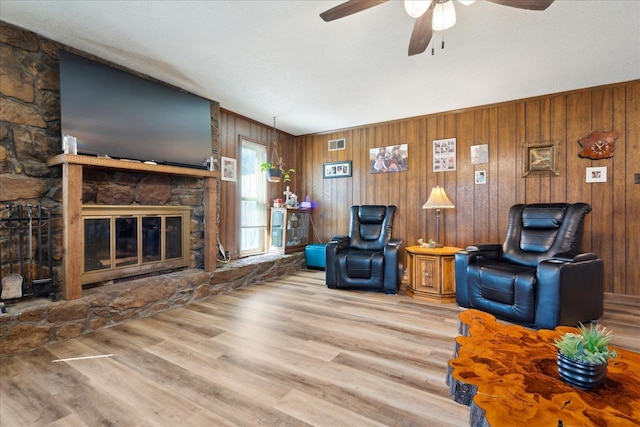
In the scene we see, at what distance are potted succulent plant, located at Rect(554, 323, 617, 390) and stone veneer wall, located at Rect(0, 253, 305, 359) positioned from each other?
3.10 meters

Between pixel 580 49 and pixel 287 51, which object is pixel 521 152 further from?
pixel 287 51

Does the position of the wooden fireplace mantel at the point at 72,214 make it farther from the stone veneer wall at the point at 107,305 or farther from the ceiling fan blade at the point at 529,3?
the ceiling fan blade at the point at 529,3

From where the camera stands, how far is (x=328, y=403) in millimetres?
1543

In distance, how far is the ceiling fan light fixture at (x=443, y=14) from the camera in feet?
5.61

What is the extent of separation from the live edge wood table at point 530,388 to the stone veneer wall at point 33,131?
10.1 ft

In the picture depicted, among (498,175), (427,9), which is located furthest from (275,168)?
(427,9)

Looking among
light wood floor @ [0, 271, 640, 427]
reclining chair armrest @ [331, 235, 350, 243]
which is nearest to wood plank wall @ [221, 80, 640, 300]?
reclining chair armrest @ [331, 235, 350, 243]

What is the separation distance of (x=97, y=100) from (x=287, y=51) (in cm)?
175

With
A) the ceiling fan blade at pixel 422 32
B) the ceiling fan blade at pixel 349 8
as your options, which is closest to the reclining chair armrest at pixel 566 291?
the ceiling fan blade at pixel 422 32

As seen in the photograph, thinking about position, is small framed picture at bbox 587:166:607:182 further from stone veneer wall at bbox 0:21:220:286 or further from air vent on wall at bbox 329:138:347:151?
stone veneer wall at bbox 0:21:220:286

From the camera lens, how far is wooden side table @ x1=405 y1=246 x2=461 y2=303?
3.35 meters

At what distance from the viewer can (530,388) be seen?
1046 millimetres

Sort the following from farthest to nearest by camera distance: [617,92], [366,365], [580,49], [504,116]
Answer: [504,116]
[617,92]
[580,49]
[366,365]

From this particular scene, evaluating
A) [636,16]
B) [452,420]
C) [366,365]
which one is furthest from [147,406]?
[636,16]
